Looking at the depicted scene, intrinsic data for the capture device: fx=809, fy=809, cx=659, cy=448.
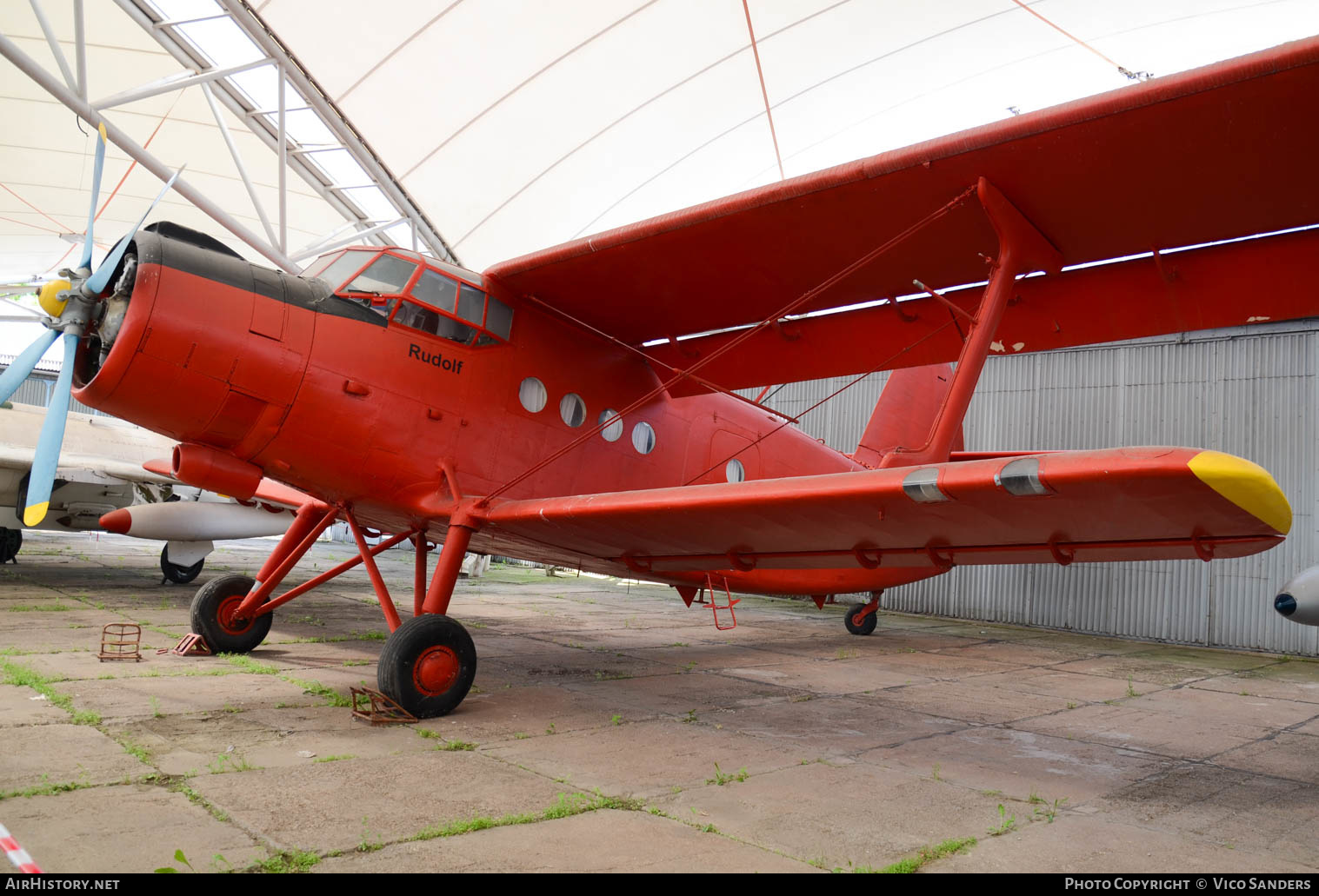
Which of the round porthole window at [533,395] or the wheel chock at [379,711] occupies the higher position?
the round porthole window at [533,395]

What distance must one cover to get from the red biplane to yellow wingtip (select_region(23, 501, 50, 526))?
0.17ft

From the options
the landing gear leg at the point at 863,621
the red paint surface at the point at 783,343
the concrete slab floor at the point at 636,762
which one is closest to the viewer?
the concrete slab floor at the point at 636,762

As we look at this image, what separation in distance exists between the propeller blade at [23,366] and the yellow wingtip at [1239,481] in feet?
19.3

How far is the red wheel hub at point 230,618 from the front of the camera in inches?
252

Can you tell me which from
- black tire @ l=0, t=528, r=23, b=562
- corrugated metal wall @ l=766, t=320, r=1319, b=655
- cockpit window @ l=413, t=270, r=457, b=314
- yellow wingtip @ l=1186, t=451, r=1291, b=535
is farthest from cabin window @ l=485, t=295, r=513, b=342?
black tire @ l=0, t=528, r=23, b=562

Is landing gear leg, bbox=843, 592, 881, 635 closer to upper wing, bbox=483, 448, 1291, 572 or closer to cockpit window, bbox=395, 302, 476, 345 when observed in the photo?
upper wing, bbox=483, 448, 1291, 572

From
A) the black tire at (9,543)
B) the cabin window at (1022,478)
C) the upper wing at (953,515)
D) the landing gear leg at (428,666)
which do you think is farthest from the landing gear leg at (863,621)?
the black tire at (9,543)

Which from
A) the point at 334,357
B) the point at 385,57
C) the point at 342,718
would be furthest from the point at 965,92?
the point at 342,718

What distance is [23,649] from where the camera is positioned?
616 cm

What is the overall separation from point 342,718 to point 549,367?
274cm

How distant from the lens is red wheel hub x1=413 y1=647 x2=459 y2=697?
15.2 ft

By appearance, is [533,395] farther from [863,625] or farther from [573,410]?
[863,625]

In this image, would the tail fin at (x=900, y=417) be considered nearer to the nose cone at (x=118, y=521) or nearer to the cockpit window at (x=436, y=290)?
the cockpit window at (x=436, y=290)
